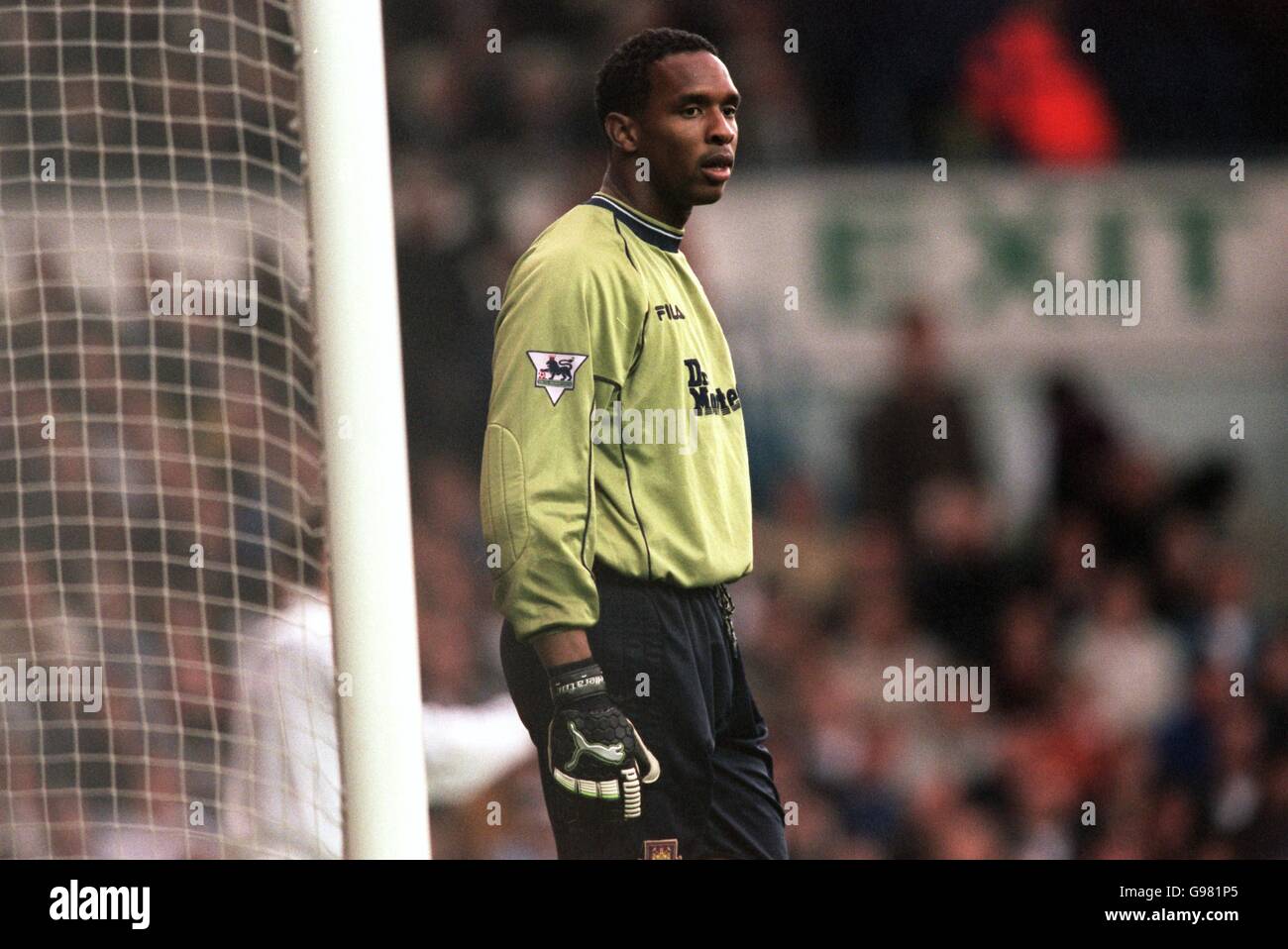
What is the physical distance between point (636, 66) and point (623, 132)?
10 centimetres

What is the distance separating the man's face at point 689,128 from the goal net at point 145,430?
70cm

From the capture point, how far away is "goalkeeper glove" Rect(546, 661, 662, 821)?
1940 millimetres

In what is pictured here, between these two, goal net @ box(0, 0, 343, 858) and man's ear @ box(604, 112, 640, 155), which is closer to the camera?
man's ear @ box(604, 112, 640, 155)

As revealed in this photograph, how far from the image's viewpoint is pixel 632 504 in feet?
6.56

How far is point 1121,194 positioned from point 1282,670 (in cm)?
89

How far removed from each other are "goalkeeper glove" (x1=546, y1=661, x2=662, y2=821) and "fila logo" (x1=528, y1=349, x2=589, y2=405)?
0.33 meters

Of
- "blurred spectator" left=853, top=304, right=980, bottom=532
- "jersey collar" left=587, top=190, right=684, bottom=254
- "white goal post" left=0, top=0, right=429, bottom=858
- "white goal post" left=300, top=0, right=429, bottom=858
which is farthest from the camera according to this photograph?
"blurred spectator" left=853, top=304, right=980, bottom=532

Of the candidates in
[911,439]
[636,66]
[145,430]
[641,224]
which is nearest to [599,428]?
[641,224]

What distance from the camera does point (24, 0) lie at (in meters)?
2.62

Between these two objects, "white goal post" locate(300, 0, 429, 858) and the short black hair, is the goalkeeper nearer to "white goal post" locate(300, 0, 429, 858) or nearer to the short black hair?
the short black hair

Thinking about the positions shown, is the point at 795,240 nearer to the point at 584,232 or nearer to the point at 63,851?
the point at 584,232

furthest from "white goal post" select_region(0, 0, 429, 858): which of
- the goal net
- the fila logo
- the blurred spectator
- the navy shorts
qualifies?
the blurred spectator

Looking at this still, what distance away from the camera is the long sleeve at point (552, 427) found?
6.31 feet
